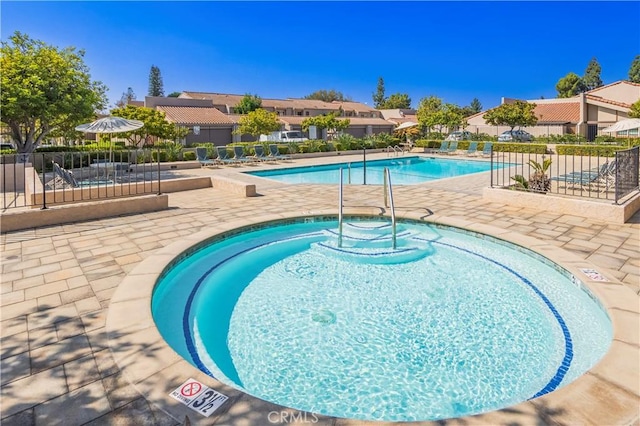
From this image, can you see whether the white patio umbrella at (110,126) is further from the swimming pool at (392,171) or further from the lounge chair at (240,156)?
the lounge chair at (240,156)

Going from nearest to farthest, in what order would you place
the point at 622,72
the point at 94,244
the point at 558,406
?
the point at 558,406 → the point at 94,244 → the point at 622,72

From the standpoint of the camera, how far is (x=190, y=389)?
265 centimetres

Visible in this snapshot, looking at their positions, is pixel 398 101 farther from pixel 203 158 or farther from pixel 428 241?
pixel 428 241

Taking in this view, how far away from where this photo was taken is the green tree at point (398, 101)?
81.4m

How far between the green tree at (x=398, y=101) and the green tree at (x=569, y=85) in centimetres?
2721

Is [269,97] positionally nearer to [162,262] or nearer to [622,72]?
[162,262]

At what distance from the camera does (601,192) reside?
929 centimetres

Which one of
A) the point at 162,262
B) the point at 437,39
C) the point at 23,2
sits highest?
the point at 437,39

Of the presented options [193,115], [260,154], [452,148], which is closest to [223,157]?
[260,154]

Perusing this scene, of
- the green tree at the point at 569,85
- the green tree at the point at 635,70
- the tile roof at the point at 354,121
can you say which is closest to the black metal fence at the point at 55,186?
the tile roof at the point at 354,121

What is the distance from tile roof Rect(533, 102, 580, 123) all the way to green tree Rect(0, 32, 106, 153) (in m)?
39.2

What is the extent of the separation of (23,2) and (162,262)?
9.85 meters

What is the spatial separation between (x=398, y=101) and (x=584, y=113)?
50255 mm

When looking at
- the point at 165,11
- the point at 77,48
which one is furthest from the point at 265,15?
the point at 77,48
